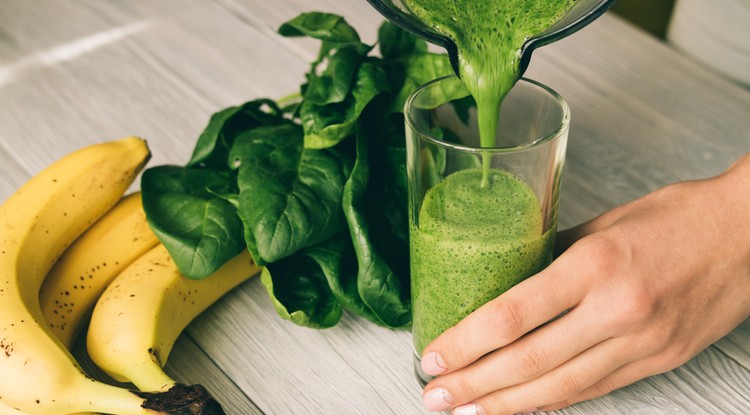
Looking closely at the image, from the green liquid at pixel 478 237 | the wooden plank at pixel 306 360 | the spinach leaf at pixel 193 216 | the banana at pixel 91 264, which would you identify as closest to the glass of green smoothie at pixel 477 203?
the green liquid at pixel 478 237

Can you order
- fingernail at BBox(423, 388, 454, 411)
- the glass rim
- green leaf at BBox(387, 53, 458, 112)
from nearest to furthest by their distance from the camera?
the glass rim < fingernail at BBox(423, 388, 454, 411) < green leaf at BBox(387, 53, 458, 112)

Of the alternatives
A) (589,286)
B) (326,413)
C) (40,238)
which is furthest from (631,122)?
(40,238)

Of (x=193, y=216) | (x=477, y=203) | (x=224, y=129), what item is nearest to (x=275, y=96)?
(x=224, y=129)

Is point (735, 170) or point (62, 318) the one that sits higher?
point (735, 170)

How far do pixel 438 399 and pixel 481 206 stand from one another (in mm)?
192

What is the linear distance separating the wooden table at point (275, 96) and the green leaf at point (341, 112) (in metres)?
0.21

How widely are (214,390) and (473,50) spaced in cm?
43

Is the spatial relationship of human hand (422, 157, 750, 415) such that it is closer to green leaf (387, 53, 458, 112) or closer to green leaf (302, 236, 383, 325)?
green leaf (302, 236, 383, 325)

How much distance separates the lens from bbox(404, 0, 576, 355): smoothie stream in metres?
0.73

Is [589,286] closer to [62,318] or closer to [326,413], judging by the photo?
[326,413]

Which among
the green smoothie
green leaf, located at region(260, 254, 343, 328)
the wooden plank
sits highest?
the green smoothie

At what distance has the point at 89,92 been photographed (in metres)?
1.30

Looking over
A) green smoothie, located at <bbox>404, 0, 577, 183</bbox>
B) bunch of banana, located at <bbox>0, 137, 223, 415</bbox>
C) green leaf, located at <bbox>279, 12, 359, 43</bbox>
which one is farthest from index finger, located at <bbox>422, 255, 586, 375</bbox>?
green leaf, located at <bbox>279, 12, 359, 43</bbox>

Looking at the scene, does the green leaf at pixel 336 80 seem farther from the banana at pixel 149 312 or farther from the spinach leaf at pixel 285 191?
the banana at pixel 149 312
